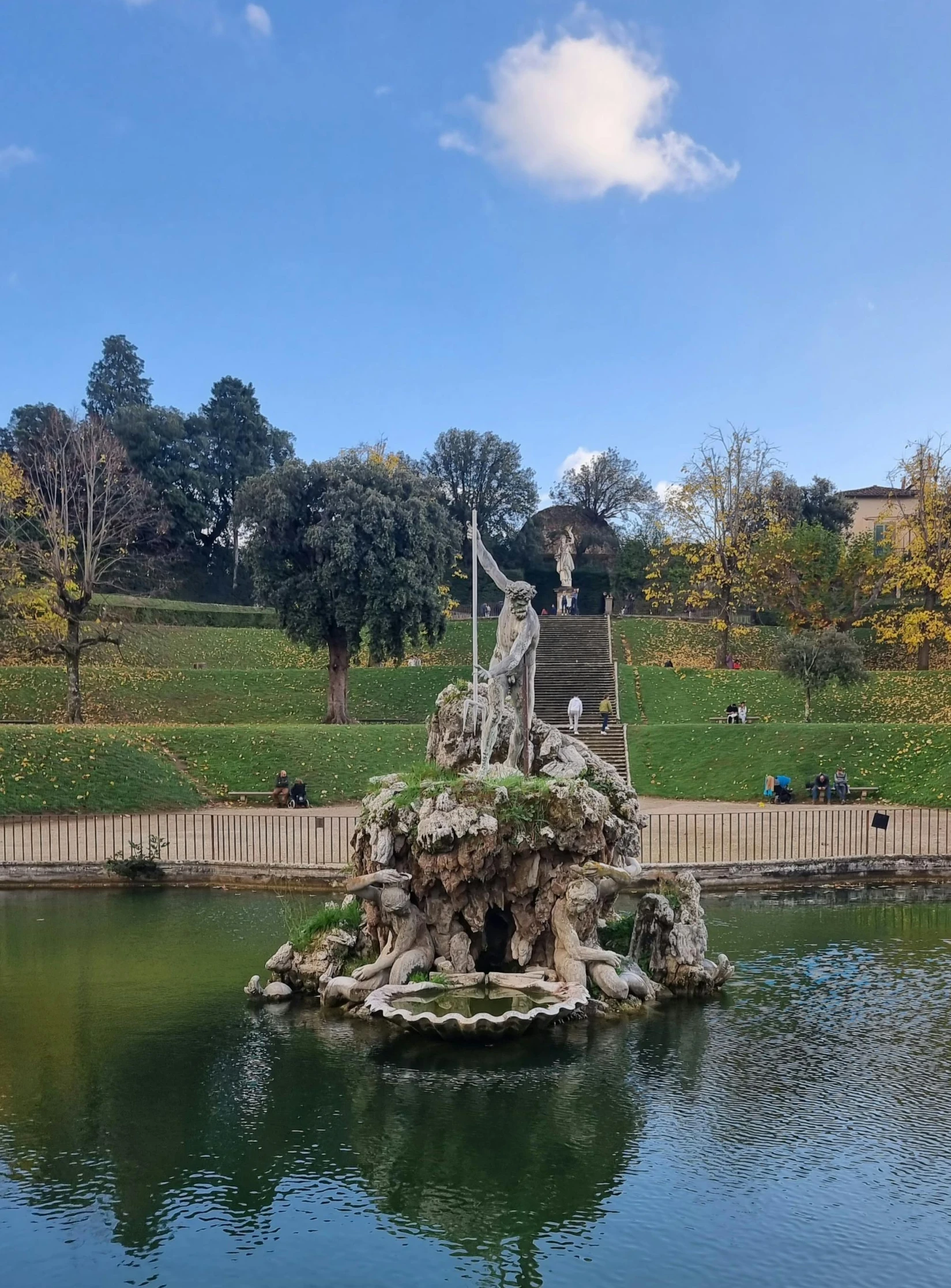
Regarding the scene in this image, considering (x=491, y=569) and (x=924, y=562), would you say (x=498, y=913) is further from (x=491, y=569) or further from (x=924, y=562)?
(x=924, y=562)

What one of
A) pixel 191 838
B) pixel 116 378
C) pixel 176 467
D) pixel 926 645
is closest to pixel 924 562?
pixel 926 645

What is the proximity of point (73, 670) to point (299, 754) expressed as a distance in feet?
34.3

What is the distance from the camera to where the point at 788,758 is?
3322 cm

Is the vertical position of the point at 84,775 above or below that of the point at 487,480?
below

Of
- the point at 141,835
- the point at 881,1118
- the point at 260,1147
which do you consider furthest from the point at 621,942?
the point at 141,835

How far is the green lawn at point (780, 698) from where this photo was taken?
4072 centimetres

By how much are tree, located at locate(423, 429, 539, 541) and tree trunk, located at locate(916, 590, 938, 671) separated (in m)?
36.4

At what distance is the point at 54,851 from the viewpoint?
23.7 meters

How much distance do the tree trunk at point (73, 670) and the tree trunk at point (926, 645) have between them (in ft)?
112

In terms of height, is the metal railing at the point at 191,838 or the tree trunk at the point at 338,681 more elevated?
the tree trunk at the point at 338,681

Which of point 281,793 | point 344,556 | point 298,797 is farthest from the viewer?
point 344,556

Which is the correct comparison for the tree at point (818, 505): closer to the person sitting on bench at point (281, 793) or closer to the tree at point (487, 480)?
the tree at point (487, 480)

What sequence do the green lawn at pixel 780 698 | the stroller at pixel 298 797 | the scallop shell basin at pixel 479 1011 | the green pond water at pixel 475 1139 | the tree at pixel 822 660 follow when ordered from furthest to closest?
the green lawn at pixel 780 698, the tree at pixel 822 660, the stroller at pixel 298 797, the scallop shell basin at pixel 479 1011, the green pond water at pixel 475 1139

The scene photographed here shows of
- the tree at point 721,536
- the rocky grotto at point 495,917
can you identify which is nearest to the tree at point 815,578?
the tree at point 721,536
